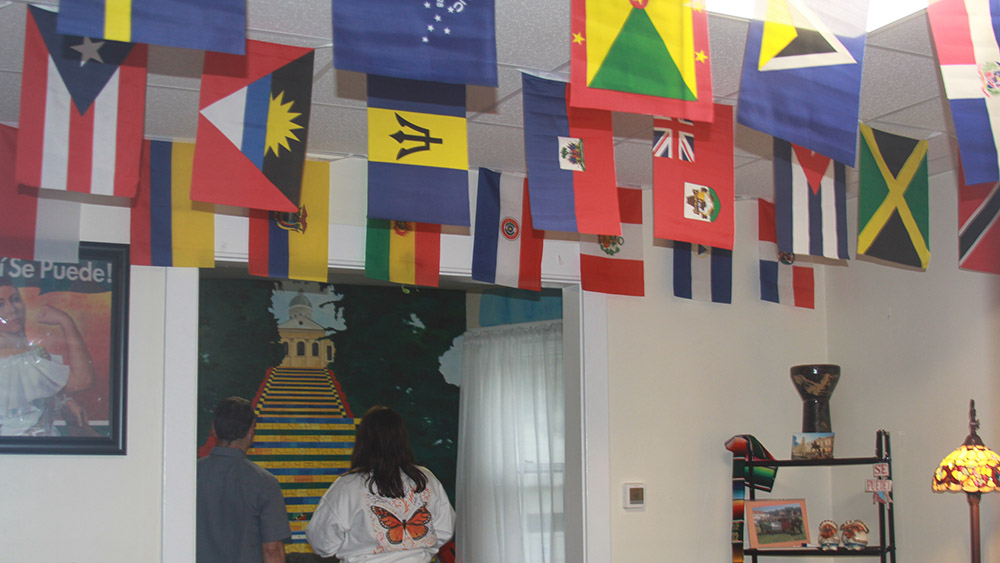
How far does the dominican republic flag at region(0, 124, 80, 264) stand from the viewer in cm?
290

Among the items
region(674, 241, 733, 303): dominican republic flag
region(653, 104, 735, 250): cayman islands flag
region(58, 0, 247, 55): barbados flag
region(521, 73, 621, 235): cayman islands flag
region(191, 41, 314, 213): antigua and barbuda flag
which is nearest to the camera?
region(58, 0, 247, 55): barbados flag

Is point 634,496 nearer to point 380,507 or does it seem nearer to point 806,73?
point 380,507

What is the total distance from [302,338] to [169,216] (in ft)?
10.1

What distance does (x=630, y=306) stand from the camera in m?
4.16

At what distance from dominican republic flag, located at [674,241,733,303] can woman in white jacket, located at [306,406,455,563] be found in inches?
59.0

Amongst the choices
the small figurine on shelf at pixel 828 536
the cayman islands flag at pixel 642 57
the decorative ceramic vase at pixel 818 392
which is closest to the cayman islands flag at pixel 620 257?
the decorative ceramic vase at pixel 818 392

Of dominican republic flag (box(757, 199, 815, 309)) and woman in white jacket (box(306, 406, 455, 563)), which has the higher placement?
dominican republic flag (box(757, 199, 815, 309))

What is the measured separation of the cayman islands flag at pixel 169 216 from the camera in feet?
10.8

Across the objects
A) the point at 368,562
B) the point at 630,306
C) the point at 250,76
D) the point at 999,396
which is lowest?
the point at 368,562

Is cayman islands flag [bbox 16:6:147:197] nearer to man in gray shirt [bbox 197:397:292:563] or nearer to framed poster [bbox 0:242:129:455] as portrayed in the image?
framed poster [bbox 0:242:129:455]

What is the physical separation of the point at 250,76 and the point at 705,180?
147cm

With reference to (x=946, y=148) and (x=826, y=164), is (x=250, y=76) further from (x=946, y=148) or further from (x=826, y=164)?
(x=946, y=148)

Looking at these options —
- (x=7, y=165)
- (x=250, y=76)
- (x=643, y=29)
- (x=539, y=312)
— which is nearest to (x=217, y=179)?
(x=250, y=76)

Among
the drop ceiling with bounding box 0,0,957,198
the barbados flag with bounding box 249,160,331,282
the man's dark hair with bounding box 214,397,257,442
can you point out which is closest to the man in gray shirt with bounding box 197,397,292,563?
the man's dark hair with bounding box 214,397,257,442
